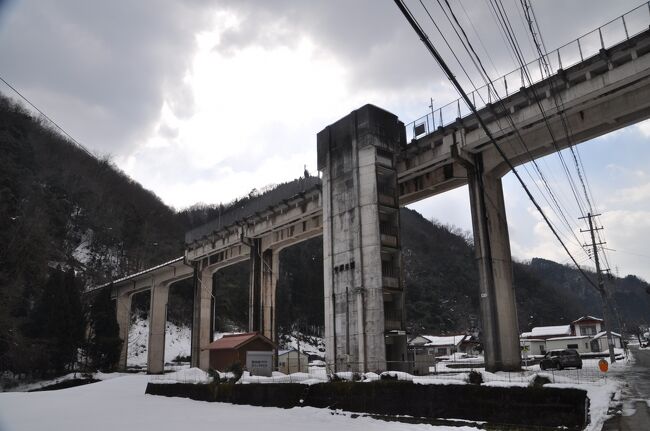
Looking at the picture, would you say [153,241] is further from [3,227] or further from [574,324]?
[574,324]

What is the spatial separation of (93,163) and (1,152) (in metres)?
47.0

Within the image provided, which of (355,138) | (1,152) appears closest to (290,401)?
(355,138)

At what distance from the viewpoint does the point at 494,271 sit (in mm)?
27312

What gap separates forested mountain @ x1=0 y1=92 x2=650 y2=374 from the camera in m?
61.2

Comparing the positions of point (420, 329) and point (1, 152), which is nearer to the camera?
point (1, 152)

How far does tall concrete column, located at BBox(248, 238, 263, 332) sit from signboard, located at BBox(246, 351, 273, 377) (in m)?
13.2

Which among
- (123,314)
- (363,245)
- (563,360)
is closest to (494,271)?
(363,245)

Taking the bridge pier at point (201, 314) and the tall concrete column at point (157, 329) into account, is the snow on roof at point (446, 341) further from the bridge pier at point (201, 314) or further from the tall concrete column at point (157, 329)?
the tall concrete column at point (157, 329)

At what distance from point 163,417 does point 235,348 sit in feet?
44.6

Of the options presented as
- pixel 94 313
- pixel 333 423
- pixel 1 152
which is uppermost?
pixel 1 152

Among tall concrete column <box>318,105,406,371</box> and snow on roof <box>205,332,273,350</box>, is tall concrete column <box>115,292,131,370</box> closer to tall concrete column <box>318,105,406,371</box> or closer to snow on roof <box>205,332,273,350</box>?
snow on roof <box>205,332,273,350</box>

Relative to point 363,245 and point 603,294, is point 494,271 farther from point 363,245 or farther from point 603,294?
point 603,294

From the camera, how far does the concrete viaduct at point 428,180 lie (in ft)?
78.8

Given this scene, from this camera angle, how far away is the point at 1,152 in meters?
88.8
